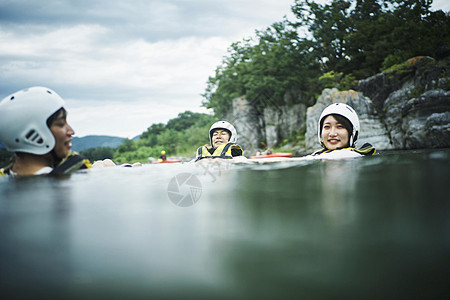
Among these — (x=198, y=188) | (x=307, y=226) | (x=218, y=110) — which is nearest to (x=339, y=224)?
(x=307, y=226)

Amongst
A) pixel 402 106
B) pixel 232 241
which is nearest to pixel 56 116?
pixel 232 241

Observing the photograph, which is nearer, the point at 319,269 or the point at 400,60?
the point at 319,269

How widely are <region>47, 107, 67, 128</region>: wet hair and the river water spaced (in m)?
0.55

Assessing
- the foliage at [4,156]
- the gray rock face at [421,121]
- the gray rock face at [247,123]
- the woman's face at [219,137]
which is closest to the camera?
the foliage at [4,156]

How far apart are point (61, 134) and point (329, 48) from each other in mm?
24532

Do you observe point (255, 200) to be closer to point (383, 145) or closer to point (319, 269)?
point (319, 269)

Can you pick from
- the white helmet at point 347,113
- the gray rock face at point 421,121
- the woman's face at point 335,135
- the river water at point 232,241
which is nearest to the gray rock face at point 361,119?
the gray rock face at point 421,121

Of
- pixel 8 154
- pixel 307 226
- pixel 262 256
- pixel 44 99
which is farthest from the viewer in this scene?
pixel 8 154

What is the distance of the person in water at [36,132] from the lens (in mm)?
2160

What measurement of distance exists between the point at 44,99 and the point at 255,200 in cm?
Result: 175

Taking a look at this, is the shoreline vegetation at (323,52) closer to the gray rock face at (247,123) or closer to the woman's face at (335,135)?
the gray rock face at (247,123)

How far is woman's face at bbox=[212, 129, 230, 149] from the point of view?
235 inches

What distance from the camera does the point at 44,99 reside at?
223 centimetres

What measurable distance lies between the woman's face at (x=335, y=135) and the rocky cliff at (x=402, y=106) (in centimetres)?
951
